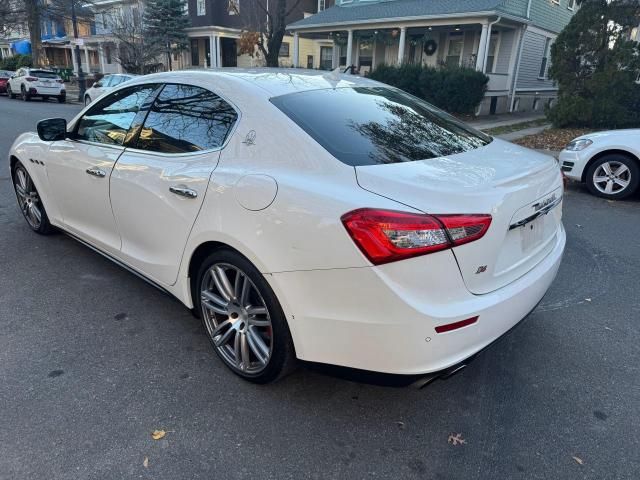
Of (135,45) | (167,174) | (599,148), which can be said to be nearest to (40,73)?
(135,45)

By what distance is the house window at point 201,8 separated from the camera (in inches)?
1275

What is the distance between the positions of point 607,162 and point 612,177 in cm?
22

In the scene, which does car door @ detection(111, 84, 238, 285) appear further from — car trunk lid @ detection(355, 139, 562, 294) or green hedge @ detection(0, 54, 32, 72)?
green hedge @ detection(0, 54, 32, 72)

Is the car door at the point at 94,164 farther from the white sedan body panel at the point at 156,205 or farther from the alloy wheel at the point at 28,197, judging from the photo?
the alloy wheel at the point at 28,197

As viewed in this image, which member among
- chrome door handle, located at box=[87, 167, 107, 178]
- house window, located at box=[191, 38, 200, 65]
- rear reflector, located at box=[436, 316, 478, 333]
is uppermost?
Answer: house window, located at box=[191, 38, 200, 65]

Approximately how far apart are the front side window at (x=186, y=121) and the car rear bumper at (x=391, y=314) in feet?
A: 3.26

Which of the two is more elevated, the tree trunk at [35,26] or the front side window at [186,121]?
the tree trunk at [35,26]

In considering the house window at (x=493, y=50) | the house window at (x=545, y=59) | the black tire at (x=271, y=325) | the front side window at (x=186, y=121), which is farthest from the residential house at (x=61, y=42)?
the black tire at (x=271, y=325)

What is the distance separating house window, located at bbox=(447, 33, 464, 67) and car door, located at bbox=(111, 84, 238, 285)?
828 inches

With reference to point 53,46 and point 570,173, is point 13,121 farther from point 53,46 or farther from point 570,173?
point 53,46

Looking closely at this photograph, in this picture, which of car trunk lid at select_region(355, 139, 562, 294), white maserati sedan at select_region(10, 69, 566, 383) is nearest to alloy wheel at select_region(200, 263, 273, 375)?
white maserati sedan at select_region(10, 69, 566, 383)

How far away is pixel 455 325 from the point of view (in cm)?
208

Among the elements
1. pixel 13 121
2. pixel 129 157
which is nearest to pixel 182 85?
pixel 129 157

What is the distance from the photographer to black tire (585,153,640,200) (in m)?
6.69
